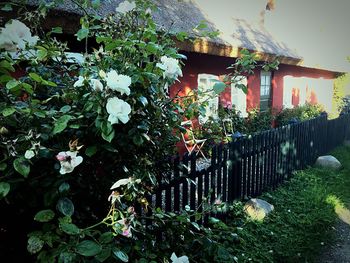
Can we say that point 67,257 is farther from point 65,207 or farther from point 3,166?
point 3,166

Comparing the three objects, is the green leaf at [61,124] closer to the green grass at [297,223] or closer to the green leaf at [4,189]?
the green leaf at [4,189]

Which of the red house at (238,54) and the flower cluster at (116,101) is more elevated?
the red house at (238,54)

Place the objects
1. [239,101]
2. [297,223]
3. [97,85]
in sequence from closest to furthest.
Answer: [97,85]
[297,223]
[239,101]

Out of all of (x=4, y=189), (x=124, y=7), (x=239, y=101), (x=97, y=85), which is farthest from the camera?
(x=239, y=101)

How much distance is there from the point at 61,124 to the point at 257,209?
3.29 m

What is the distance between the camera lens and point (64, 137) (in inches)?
58.4

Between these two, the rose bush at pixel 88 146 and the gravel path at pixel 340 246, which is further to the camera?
the gravel path at pixel 340 246

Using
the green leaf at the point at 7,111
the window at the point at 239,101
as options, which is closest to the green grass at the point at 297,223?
the green leaf at the point at 7,111

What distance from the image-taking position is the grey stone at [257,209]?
13.2ft

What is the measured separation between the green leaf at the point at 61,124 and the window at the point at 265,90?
32.2 feet

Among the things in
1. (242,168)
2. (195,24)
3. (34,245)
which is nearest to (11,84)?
(34,245)

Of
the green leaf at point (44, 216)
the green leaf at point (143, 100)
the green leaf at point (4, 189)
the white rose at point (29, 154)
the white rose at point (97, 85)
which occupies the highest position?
the white rose at point (97, 85)

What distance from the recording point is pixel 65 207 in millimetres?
1366

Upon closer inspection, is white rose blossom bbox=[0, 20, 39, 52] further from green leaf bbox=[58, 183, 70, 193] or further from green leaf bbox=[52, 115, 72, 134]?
green leaf bbox=[58, 183, 70, 193]
